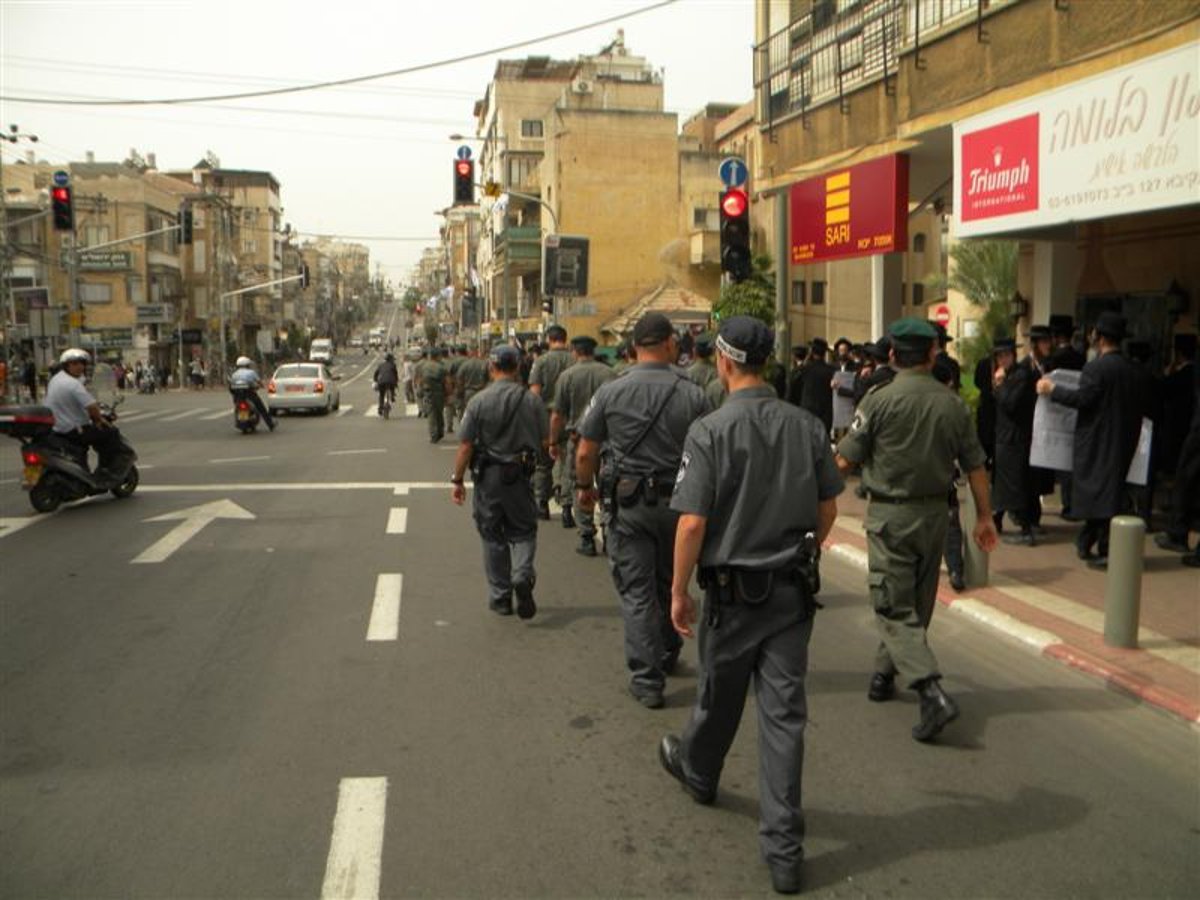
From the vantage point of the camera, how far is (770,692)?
3859 mm

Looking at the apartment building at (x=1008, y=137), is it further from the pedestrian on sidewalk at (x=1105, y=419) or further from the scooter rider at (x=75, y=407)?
the scooter rider at (x=75, y=407)

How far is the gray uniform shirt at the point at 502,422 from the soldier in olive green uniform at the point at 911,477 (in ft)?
8.92

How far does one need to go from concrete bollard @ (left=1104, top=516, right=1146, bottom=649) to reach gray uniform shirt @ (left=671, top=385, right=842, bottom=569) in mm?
3286

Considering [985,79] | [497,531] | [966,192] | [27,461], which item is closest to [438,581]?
[497,531]

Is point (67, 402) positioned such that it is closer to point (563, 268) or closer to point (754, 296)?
point (563, 268)

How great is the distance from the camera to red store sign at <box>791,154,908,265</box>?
13.3 metres

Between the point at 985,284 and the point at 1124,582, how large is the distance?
14440 millimetres

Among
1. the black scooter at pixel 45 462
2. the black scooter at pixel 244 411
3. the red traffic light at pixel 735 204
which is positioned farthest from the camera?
the black scooter at pixel 244 411

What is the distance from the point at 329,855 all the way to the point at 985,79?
10799 mm

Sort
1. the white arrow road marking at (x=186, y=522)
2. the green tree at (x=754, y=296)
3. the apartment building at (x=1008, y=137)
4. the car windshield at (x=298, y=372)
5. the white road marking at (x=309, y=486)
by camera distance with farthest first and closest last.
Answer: the car windshield at (x=298, y=372) → the green tree at (x=754, y=296) → the white road marking at (x=309, y=486) → the white arrow road marking at (x=186, y=522) → the apartment building at (x=1008, y=137)

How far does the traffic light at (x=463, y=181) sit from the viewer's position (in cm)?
2636

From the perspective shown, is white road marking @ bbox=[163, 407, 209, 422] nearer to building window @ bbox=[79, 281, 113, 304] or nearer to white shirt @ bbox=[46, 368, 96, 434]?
white shirt @ bbox=[46, 368, 96, 434]

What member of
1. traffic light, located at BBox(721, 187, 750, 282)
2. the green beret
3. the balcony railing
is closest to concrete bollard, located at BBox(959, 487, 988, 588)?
the green beret

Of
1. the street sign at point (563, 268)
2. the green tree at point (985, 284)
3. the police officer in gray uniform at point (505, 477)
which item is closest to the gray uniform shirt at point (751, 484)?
the police officer in gray uniform at point (505, 477)
